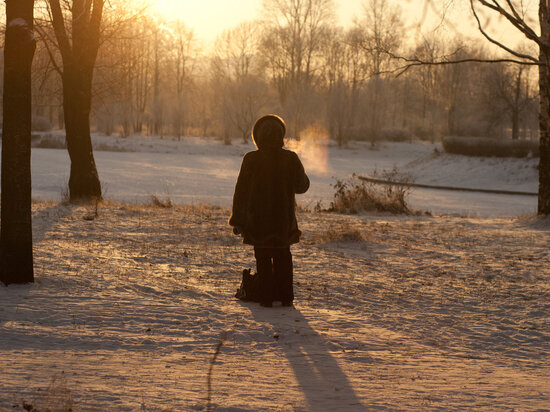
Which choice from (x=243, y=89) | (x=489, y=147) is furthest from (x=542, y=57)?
(x=243, y=89)

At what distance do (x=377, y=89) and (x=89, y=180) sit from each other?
49.7 meters

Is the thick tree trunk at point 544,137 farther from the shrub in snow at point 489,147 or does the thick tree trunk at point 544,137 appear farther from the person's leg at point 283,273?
the shrub in snow at point 489,147

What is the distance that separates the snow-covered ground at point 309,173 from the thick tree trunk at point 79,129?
457 cm

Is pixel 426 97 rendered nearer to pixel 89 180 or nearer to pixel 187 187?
pixel 187 187

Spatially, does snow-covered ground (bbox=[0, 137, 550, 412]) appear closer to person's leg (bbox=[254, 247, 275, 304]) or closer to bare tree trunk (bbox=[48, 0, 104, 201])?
person's leg (bbox=[254, 247, 275, 304])

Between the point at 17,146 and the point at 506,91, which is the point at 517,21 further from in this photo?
the point at 506,91

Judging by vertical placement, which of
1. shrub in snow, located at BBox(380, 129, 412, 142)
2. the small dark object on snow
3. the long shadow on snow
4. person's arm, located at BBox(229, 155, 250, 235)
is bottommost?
the long shadow on snow

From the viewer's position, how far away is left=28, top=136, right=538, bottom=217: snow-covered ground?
22109 mm

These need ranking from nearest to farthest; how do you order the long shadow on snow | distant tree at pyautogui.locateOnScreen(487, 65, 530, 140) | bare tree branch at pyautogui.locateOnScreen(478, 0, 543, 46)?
the long shadow on snow, bare tree branch at pyautogui.locateOnScreen(478, 0, 543, 46), distant tree at pyautogui.locateOnScreen(487, 65, 530, 140)

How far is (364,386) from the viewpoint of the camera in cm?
458

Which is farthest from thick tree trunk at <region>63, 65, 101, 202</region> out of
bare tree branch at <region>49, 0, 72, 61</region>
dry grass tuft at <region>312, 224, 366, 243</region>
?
dry grass tuft at <region>312, 224, 366, 243</region>

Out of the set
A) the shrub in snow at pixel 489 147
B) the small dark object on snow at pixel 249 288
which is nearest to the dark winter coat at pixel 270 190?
the small dark object on snow at pixel 249 288

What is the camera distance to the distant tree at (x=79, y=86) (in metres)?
14.2

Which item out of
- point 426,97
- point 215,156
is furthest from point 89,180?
point 426,97
